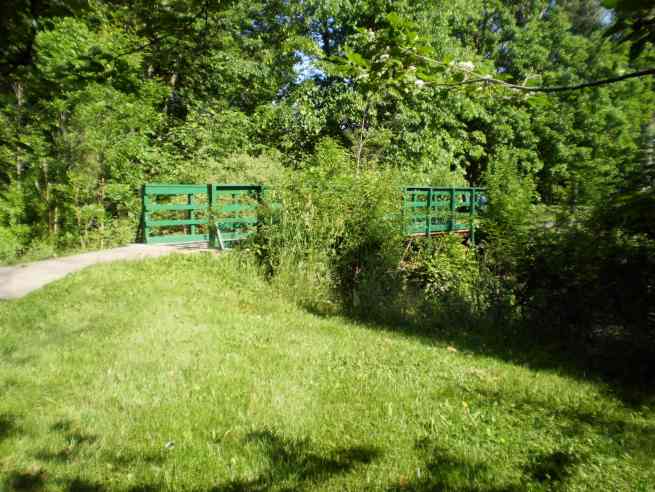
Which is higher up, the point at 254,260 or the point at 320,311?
the point at 254,260

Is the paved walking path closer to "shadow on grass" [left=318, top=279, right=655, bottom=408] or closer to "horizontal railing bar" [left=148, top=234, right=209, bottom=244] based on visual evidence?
"horizontal railing bar" [left=148, top=234, right=209, bottom=244]

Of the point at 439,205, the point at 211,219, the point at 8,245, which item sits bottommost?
the point at 8,245

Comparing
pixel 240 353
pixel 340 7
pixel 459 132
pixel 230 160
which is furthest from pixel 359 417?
pixel 459 132

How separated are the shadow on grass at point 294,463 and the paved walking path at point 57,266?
5.12 meters

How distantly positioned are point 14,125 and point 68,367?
7.32 ft

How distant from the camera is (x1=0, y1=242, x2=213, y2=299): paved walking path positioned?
264 inches

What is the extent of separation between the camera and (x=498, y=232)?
7.12m

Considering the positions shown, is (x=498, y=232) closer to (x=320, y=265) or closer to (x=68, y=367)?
(x=320, y=265)

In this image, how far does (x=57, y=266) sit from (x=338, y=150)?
724 centimetres

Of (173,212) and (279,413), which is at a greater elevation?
(173,212)

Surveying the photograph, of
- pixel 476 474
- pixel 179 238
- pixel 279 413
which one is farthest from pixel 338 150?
pixel 476 474

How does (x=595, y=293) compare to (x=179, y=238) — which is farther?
(x=179, y=238)

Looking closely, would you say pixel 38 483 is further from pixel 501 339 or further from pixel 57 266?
pixel 57 266

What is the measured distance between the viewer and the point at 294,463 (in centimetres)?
278
